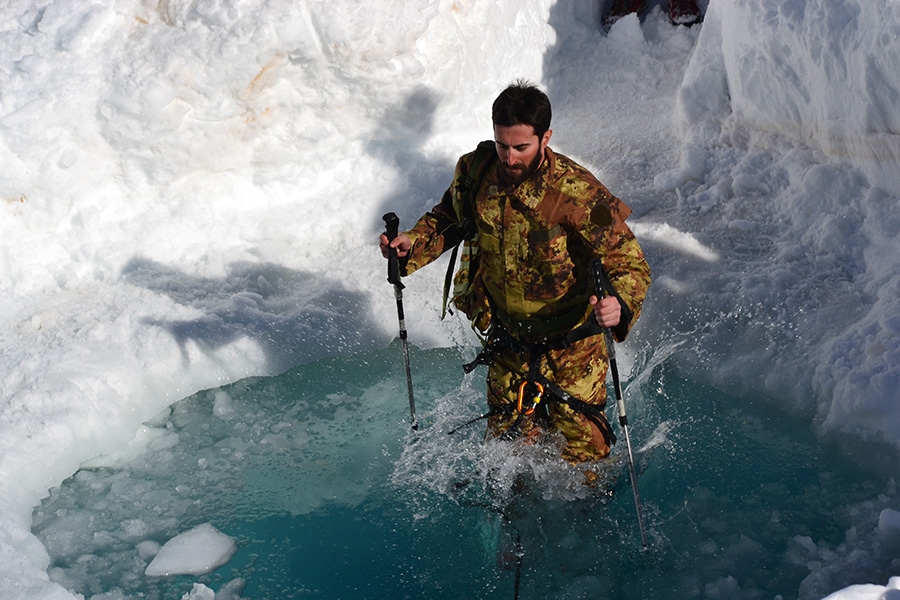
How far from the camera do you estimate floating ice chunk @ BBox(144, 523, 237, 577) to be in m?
4.34

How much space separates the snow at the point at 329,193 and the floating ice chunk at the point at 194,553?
2.09 ft

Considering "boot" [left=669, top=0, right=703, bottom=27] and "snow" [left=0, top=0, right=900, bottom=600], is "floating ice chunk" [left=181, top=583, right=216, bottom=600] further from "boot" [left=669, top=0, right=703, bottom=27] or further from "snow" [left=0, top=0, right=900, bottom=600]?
"boot" [left=669, top=0, right=703, bottom=27]

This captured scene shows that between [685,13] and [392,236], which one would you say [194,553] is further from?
[685,13]

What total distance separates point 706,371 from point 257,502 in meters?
2.87

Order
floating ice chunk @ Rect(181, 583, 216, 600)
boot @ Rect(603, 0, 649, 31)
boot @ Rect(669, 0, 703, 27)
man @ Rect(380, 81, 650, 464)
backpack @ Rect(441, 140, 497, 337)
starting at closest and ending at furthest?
man @ Rect(380, 81, 650, 464) < backpack @ Rect(441, 140, 497, 337) < floating ice chunk @ Rect(181, 583, 216, 600) < boot @ Rect(669, 0, 703, 27) < boot @ Rect(603, 0, 649, 31)

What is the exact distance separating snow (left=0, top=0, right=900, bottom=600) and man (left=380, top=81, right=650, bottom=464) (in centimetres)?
140

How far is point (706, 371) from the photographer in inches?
213

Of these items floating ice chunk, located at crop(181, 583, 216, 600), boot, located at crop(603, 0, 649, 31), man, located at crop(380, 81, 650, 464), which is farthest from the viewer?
boot, located at crop(603, 0, 649, 31)

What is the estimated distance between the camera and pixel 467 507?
4621 millimetres

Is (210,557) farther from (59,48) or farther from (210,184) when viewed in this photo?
(59,48)

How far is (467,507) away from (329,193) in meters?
3.64

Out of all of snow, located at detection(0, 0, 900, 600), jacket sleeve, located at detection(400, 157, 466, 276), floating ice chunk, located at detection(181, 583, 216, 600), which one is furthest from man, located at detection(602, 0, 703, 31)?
floating ice chunk, located at detection(181, 583, 216, 600)

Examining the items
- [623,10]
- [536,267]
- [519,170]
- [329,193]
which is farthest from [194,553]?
[623,10]

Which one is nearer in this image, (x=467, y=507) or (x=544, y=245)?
(x=544, y=245)
